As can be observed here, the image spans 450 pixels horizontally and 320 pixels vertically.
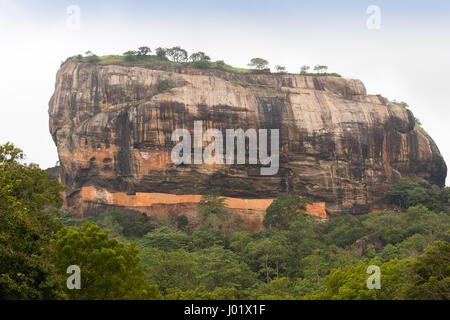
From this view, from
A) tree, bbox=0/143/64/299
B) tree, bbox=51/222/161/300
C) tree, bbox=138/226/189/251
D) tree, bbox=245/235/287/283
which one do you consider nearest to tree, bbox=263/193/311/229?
tree, bbox=138/226/189/251

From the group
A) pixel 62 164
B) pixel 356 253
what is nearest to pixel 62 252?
pixel 356 253

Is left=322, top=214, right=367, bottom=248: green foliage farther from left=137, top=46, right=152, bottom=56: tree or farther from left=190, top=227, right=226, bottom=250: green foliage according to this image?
left=137, top=46, right=152, bottom=56: tree

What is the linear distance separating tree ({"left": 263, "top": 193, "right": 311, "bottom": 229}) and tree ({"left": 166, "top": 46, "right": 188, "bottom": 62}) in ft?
51.1

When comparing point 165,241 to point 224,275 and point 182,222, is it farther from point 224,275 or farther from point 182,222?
point 224,275

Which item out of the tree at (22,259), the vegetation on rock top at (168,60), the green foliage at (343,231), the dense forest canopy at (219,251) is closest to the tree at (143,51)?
the vegetation on rock top at (168,60)

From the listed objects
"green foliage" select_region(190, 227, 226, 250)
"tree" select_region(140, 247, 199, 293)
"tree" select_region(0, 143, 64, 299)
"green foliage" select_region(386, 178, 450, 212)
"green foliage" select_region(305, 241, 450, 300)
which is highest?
"tree" select_region(0, 143, 64, 299)

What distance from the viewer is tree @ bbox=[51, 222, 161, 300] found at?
1437 cm

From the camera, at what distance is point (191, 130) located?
3759cm

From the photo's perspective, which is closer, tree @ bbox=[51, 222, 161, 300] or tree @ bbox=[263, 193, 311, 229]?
tree @ bbox=[51, 222, 161, 300]

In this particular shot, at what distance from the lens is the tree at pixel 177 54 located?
44312 mm

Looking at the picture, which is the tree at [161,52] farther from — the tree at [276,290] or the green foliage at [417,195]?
the tree at [276,290]

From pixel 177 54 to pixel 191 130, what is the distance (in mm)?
9926

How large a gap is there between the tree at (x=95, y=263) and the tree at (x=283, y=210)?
70.7 ft

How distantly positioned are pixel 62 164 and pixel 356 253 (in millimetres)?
24647
